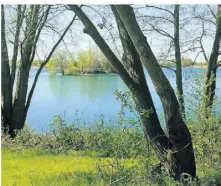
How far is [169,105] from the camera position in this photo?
2.85 m

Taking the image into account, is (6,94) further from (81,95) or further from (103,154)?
(103,154)

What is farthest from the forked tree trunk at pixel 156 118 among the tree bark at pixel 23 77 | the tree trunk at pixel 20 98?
the tree trunk at pixel 20 98

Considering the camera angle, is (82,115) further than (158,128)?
Yes

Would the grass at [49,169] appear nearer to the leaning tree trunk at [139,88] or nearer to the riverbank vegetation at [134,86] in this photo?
the riverbank vegetation at [134,86]

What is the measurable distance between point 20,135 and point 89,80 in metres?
1.46

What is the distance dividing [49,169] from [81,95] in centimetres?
60

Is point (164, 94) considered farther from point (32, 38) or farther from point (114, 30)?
point (32, 38)

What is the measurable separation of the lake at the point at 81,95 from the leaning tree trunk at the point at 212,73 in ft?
0.22

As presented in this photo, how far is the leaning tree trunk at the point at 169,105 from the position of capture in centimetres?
272

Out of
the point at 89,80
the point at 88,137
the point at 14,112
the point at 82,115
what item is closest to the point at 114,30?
the point at 89,80

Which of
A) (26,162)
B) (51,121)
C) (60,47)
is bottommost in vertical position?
(26,162)

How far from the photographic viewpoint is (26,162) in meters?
3.43

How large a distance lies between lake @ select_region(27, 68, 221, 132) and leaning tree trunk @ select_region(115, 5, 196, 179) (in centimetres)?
19

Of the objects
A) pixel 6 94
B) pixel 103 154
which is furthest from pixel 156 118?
pixel 6 94
